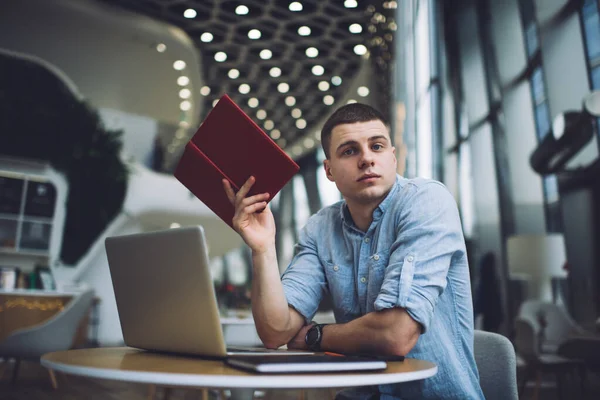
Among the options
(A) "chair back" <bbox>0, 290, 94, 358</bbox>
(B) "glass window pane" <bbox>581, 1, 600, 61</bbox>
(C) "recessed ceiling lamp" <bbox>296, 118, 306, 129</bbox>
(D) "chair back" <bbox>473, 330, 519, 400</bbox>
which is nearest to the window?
(B) "glass window pane" <bbox>581, 1, 600, 61</bbox>

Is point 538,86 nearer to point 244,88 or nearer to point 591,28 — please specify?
point 591,28

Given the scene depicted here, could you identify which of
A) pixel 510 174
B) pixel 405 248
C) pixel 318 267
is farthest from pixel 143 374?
pixel 510 174

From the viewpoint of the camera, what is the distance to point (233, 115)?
1.09 meters

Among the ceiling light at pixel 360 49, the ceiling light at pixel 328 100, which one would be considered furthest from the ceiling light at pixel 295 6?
the ceiling light at pixel 328 100

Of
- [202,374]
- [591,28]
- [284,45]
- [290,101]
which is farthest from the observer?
[290,101]

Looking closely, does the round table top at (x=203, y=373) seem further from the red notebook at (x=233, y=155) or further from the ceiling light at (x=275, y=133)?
the ceiling light at (x=275, y=133)

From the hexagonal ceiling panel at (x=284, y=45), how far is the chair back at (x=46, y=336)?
5264mm

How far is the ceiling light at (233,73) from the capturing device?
1132 centimetres

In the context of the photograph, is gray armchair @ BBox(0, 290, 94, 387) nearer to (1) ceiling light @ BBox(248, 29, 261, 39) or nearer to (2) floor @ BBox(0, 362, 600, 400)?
(2) floor @ BBox(0, 362, 600, 400)

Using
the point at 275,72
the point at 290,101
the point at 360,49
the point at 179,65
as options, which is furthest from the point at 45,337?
the point at 290,101

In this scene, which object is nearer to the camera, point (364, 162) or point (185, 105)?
point (364, 162)

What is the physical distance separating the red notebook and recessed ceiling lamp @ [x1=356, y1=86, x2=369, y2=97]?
36.8ft

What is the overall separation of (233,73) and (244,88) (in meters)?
0.97

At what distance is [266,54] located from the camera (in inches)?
412
